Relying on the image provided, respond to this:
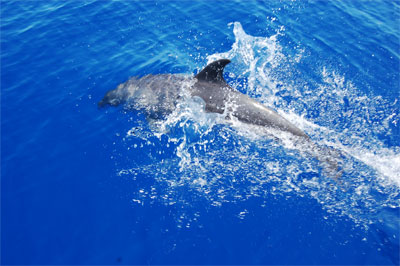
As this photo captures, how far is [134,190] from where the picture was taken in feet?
25.0

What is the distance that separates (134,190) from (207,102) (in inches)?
148

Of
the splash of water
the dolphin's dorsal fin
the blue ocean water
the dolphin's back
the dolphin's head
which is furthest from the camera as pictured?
the dolphin's head

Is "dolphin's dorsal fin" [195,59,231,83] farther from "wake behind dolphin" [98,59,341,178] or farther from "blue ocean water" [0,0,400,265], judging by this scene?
"blue ocean water" [0,0,400,265]

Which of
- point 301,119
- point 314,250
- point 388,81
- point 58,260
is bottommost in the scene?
point 58,260

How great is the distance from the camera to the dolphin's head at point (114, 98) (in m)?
10.2

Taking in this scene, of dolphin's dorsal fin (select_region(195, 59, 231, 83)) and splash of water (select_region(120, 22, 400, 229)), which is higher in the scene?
dolphin's dorsal fin (select_region(195, 59, 231, 83))

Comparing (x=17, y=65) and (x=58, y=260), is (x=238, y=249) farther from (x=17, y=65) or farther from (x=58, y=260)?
(x=17, y=65)

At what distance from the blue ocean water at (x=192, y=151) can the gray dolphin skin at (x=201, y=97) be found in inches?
16.3

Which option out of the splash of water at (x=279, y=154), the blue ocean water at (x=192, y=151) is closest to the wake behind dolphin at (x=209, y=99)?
the splash of water at (x=279, y=154)

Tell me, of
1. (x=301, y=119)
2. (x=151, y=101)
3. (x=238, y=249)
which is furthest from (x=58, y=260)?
(x=301, y=119)

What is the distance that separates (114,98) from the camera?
10.4m

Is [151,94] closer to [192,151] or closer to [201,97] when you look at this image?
[201,97]

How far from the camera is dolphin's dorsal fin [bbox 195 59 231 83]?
349 inches

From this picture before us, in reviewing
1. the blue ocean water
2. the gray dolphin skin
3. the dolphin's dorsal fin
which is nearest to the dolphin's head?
the gray dolphin skin
